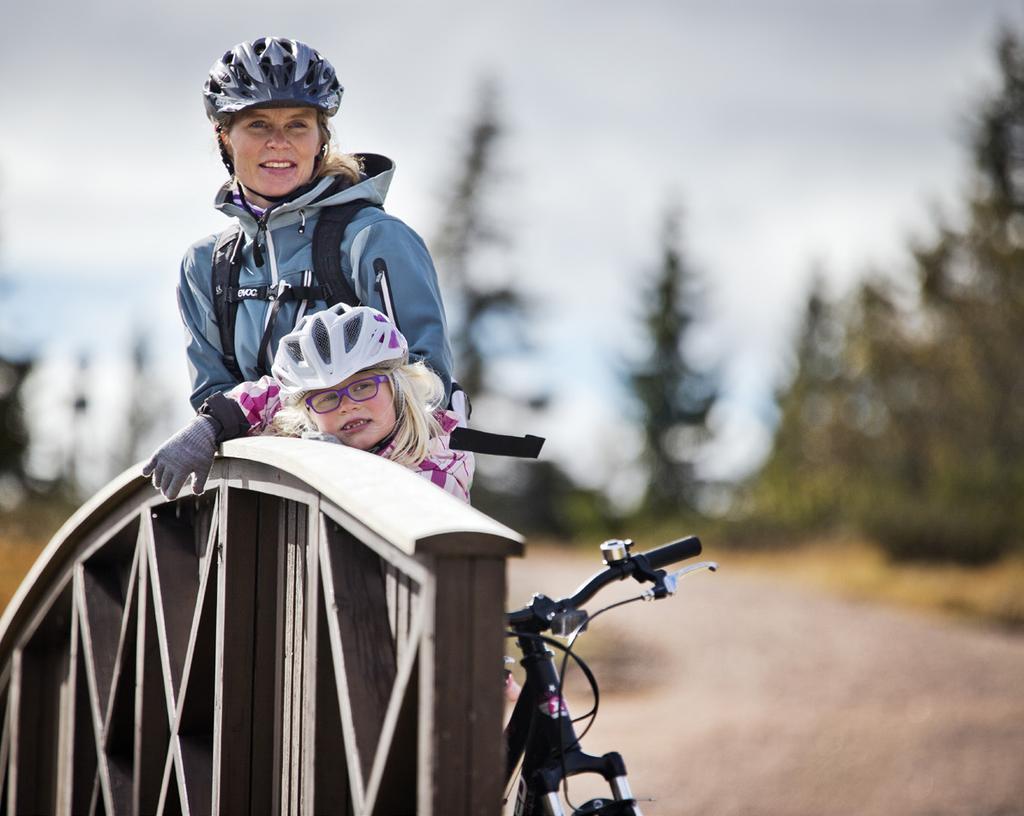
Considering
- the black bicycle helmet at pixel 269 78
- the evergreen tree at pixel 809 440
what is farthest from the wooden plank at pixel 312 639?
the evergreen tree at pixel 809 440

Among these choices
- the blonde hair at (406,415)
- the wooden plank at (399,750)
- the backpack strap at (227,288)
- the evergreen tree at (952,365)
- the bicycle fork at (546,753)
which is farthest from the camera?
the evergreen tree at (952,365)

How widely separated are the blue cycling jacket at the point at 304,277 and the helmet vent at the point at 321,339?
35 cm

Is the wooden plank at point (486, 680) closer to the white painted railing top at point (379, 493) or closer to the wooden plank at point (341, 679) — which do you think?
the white painted railing top at point (379, 493)

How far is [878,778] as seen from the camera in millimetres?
9164

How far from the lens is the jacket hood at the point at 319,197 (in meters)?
3.62

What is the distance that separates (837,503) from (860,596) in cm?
829

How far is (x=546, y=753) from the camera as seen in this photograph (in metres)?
2.96

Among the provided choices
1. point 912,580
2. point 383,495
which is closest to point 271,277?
point 383,495

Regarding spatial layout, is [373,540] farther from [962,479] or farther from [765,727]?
[962,479]

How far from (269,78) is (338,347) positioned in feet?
3.55

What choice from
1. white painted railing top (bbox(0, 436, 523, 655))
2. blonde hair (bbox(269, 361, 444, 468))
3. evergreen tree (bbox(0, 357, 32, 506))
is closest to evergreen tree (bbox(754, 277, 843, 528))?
evergreen tree (bbox(0, 357, 32, 506))

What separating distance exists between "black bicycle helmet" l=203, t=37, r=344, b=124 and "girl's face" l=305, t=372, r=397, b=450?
1.04m

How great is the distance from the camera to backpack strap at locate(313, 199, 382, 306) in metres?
3.58

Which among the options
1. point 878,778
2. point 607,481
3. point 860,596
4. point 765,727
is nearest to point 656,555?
point 878,778
